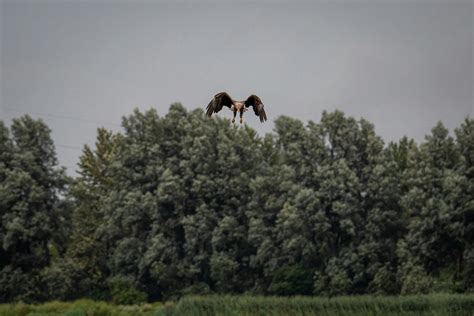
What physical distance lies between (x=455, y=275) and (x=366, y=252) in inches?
188

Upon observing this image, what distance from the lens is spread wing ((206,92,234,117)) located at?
16859 mm

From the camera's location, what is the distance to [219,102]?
55.7ft

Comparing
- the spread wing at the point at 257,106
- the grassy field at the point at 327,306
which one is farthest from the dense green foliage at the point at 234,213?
the spread wing at the point at 257,106

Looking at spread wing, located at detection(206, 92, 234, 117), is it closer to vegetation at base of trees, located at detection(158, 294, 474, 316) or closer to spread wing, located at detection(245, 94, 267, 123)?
spread wing, located at detection(245, 94, 267, 123)

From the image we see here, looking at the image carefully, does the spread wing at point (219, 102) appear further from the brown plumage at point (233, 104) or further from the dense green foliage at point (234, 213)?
the dense green foliage at point (234, 213)

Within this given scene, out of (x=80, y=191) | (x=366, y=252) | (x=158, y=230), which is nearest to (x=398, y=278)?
(x=366, y=252)

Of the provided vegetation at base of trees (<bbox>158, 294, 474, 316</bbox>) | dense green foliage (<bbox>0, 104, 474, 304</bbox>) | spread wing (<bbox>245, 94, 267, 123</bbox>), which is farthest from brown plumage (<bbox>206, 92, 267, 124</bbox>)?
dense green foliage (<bbox>0, 104, 474, 304</bbox>)

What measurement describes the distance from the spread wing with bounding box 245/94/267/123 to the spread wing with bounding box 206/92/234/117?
392mm

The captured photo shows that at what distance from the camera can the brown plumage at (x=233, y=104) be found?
16766mm

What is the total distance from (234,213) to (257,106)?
44.9 metres

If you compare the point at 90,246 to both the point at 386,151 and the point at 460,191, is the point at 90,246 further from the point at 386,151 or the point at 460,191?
the point at 460,191

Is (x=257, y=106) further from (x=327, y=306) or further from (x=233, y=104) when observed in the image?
(x=327, y=306)

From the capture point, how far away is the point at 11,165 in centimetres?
6269

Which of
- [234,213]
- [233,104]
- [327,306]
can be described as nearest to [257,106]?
[233,104]
